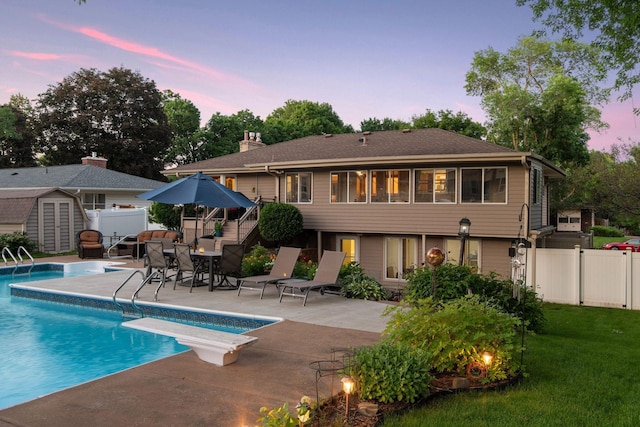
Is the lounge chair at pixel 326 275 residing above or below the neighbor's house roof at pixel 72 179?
below

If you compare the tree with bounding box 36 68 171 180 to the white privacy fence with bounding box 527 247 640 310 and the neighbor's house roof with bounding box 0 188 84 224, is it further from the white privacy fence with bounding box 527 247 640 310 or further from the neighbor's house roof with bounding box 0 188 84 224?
the white privacy fence with bounding box 527 247 640 310

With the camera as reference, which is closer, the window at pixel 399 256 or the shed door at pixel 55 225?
the window at pixel 399 256

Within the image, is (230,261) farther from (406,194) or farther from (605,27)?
(605,27)

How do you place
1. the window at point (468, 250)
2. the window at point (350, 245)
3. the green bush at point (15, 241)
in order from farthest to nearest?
1. the green bush at point (15, 241)
2. the window at point (350, 245)
3. the window at point (468, 250)

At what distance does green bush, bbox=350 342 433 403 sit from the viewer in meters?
4.58

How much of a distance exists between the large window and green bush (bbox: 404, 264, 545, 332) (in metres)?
8.84

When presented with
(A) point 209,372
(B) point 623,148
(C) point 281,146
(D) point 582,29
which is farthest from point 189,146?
(A) point 209,372

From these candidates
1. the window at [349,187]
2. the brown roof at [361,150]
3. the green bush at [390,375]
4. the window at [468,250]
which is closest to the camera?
the green bush at [390,375]

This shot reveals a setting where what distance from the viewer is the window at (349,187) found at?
1802 cm

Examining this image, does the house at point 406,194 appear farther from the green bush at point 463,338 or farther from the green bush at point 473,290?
the green bush at point 463,338

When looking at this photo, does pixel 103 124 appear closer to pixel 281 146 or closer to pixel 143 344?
pixel 281 146

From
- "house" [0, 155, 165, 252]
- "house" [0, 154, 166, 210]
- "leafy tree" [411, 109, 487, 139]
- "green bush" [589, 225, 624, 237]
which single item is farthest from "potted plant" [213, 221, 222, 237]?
"green bush" [589, 225, 624, 237]

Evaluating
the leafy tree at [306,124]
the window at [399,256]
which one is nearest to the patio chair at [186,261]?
the window at [399,256]

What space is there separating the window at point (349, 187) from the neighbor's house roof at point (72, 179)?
44.2 feet
